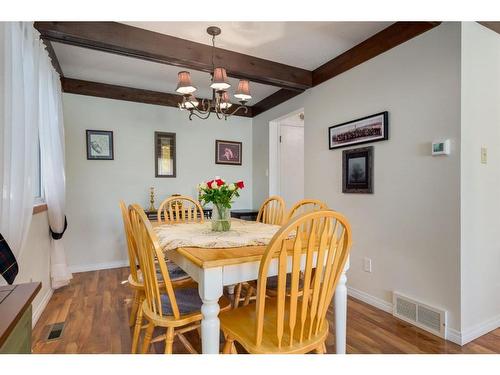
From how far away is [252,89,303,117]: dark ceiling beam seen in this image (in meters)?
3.60

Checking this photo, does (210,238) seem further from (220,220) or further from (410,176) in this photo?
(410,176)

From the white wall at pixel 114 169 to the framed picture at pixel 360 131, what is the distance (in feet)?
6.55

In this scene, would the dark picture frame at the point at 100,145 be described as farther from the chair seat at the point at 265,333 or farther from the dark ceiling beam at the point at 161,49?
the chair seat at the point at 265,333

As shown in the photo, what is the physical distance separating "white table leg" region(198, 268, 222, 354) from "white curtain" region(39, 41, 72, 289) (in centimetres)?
209

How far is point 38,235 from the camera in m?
Result: 2.30

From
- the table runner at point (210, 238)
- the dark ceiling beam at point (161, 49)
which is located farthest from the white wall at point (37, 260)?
the dark ceiling beam at point (161, 49)

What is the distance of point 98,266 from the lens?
3.50m

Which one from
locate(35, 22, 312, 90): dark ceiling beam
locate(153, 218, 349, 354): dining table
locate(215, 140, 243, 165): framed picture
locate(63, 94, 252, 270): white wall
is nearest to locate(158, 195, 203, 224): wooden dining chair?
locate(153, 218, 349, 354): dining table

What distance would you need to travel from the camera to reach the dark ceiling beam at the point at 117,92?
10.9ft

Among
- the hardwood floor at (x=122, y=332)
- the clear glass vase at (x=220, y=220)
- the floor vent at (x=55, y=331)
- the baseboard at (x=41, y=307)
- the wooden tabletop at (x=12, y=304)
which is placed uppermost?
the clear glass vase at (x=220, y=220)
